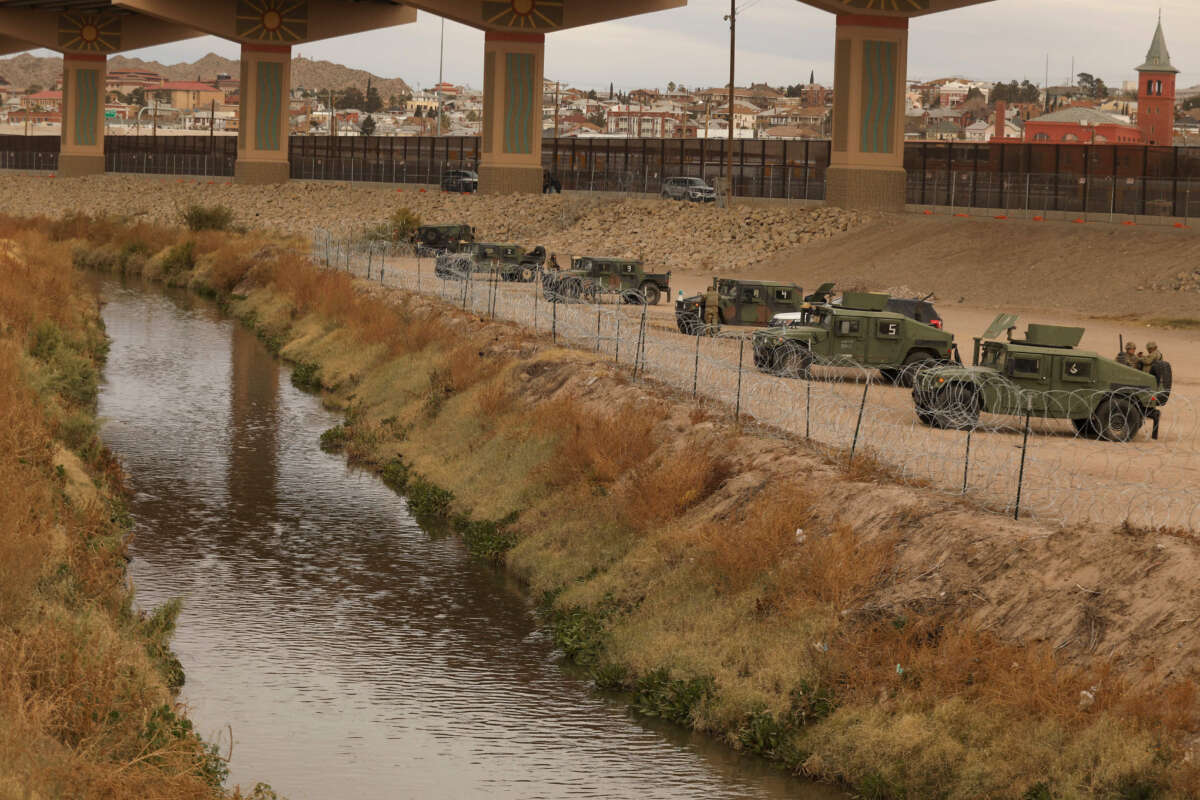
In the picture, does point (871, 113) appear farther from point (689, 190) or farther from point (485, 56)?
point (485, 56)

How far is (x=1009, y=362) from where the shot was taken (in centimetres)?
2706

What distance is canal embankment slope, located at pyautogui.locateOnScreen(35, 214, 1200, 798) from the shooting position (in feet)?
48.1

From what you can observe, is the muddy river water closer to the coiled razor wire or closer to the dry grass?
the dry grass

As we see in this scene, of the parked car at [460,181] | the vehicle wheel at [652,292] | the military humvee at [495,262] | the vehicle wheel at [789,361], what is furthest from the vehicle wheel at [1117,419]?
the parked car at [460,181]

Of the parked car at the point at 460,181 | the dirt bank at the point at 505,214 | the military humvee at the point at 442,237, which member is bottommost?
the military humvee at the point at 442,237

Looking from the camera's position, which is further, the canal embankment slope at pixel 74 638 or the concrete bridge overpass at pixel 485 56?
the concrete bridge overpass at pixel 485 56

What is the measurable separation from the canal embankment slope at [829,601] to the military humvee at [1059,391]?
4016 mm

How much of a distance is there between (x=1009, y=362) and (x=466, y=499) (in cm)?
987

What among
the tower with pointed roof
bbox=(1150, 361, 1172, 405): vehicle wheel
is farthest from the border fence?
the tower with pointed roof

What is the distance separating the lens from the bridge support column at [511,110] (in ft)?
298

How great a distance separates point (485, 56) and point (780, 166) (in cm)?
2020

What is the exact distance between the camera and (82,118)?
12488 centimetres

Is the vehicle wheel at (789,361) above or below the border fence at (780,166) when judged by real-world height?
below

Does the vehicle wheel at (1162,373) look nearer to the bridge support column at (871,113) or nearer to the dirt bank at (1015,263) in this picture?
the dirt bank at (1015,263)
